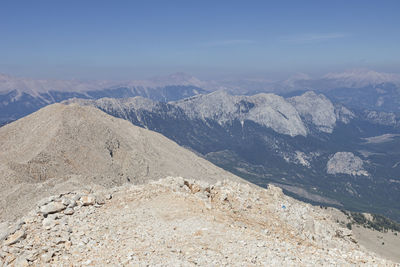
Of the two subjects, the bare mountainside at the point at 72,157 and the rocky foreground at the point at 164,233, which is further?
the bare mountainside at the point at 72,157

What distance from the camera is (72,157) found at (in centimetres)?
8775

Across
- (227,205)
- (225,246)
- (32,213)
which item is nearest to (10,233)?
(32,213)

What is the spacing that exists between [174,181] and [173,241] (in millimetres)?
13226

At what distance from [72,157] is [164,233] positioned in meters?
73.4

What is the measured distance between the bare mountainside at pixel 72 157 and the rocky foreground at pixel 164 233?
34.7 m

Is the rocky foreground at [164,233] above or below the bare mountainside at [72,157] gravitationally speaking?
above

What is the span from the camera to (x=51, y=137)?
89.6 m

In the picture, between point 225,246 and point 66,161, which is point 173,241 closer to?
point 225,246

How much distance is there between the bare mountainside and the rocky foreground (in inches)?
1365

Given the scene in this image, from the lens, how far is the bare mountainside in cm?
6511

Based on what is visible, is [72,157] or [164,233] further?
[72,157]

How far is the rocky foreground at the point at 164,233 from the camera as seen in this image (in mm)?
18766

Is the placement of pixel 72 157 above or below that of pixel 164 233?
below

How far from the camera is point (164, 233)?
2194 centimetres
